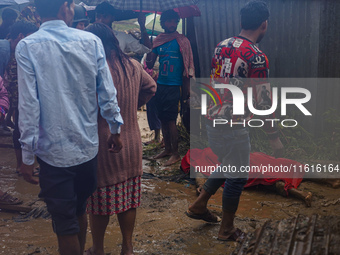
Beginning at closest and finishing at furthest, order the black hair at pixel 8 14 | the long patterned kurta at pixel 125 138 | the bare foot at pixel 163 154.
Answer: the long patterned kurta at pixel 125 138 < the bare foot at pixel 163 154 < the black hair at pixel 8 14

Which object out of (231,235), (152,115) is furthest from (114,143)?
(152,115)

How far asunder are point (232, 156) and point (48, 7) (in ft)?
5.99

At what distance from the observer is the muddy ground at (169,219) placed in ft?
11.5

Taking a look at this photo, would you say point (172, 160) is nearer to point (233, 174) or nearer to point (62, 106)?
point (233, 174)

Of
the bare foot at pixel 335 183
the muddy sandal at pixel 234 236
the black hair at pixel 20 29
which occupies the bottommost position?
the bare foot at pixel 335 183

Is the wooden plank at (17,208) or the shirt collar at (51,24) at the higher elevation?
the shirt collar at (51,24)

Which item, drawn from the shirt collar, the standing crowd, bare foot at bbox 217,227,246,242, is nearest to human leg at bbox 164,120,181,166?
the standing crowd

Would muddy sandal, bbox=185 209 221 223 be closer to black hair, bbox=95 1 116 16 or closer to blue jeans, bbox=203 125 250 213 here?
blue jeans, bbox=203 125 250 213

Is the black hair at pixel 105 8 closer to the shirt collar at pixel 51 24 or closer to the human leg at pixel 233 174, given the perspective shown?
the human leg at pixel 233 174

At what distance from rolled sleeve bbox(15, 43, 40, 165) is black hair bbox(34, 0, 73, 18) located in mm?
288

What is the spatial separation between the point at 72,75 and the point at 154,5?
3438 mm

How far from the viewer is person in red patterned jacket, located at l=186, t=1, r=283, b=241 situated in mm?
3369

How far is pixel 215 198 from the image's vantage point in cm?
482

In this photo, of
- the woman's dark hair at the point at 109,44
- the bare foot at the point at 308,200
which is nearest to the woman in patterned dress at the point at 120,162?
the woman's dark hair at the point at 109,44
